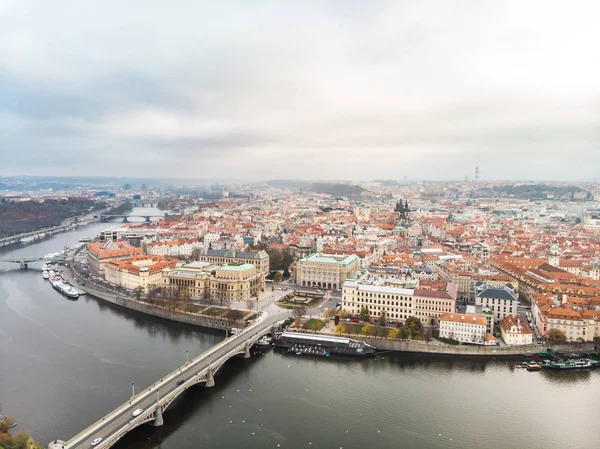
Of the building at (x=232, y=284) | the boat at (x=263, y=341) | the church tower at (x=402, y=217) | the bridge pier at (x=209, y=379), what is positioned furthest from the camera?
the church tower at (x=402, y=217)

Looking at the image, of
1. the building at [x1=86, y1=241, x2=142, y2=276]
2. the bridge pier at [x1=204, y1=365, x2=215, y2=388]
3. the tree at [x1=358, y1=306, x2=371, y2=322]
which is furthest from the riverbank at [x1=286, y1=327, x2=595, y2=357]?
the building at [x1=86, y1=241, x2=142, y2=276]

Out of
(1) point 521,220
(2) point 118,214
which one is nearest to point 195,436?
(1) point 521,220

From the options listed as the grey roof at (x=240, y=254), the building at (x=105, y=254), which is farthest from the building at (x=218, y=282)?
the building at (x=105, y=254)

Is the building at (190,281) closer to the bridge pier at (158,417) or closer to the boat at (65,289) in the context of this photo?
the boat at (65,289)

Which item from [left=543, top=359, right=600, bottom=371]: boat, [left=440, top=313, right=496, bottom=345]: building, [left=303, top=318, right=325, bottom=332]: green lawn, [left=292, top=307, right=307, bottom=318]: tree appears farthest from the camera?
[left=292, top=307, right=307, bottom=318]: tree

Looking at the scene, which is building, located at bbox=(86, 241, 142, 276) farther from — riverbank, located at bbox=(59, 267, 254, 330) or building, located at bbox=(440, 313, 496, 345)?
building, located at bbox=(440, 313, 496, 345)

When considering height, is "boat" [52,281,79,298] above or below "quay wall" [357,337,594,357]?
below
